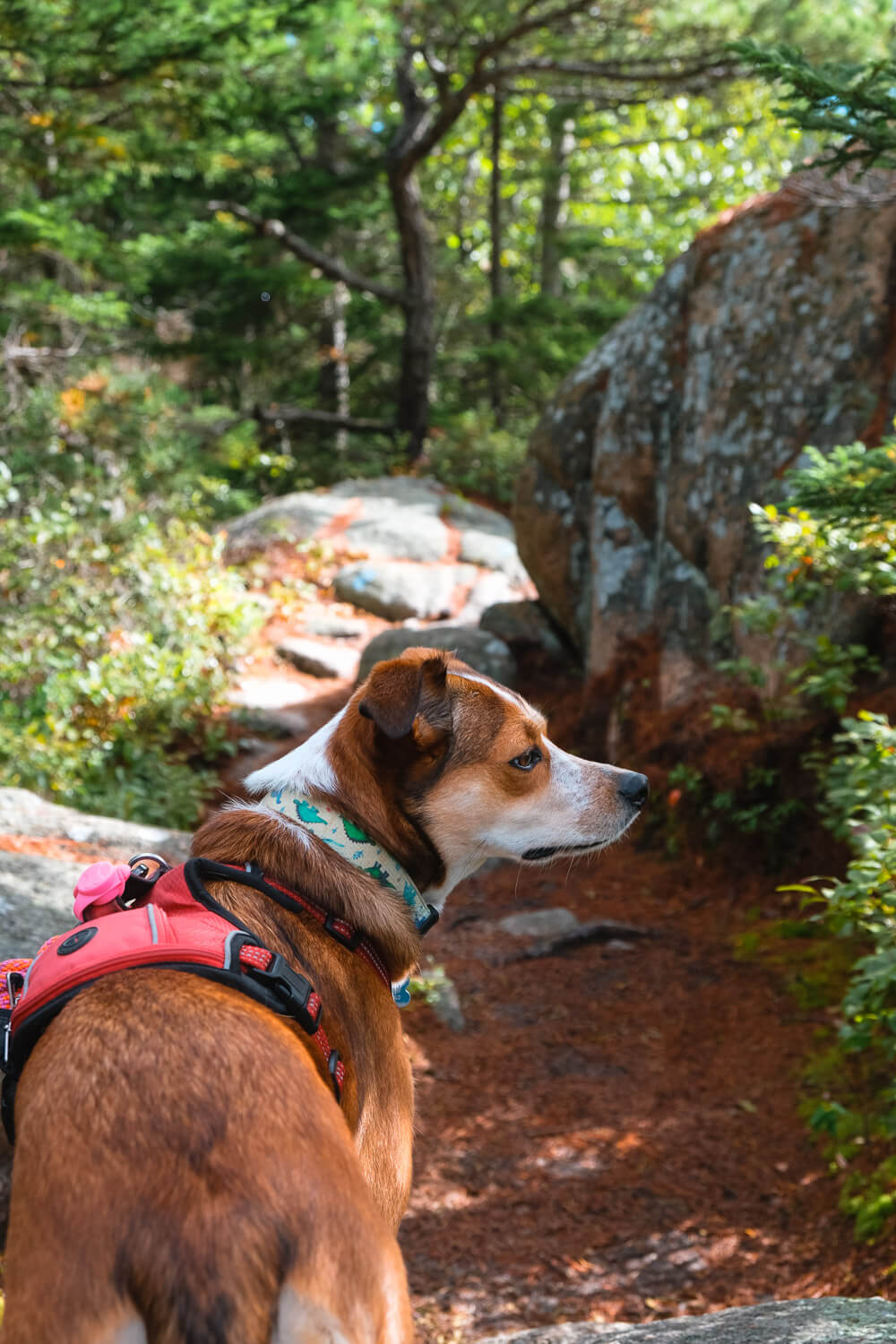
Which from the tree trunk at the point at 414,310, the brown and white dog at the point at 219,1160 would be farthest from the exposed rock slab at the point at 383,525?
the brown and white dog at the point at 219,1160

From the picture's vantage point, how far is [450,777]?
2.87 metres

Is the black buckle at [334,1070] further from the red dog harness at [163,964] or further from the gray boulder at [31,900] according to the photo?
the gray boulder at [31,900]

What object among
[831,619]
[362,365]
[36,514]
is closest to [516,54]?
[362,365]

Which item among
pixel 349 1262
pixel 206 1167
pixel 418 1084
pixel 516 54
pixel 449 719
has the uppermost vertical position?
pixel 516 54

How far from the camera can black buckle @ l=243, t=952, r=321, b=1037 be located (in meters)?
2.01

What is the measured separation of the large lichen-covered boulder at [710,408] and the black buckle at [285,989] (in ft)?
16.7

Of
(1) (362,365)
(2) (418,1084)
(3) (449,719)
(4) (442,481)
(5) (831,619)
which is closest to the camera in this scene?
(3) (449,719)

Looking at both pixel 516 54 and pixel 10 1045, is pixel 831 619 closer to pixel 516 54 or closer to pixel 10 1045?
pixel 10 1045

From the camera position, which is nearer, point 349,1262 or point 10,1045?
point 349,1262

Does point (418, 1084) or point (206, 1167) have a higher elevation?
point (206, 1167)

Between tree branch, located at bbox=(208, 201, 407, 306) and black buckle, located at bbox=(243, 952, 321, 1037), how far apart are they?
15247 millimetres

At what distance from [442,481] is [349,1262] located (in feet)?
50.9

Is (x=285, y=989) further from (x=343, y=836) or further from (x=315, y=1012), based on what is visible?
(x=343, y=836)

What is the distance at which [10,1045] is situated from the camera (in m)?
1.99
